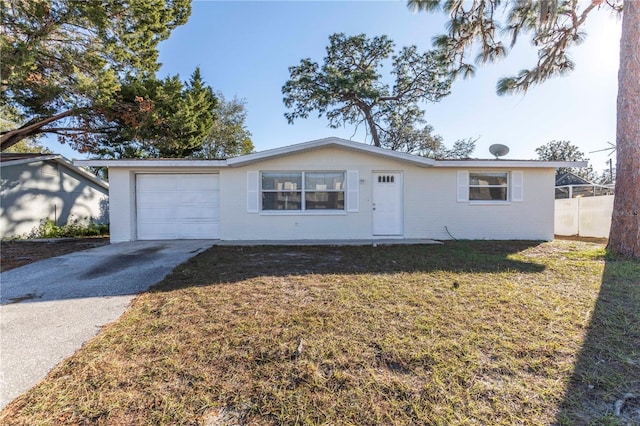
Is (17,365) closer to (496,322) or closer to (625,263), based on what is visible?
(496,322)

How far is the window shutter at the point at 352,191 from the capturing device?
8.38 meters

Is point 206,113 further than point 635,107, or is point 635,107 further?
point 206,113

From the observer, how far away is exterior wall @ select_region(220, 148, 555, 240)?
8.38m

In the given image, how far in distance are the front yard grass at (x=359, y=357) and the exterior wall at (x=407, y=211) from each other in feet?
14.6

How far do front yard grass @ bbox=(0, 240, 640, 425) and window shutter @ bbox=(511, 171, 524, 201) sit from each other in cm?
511

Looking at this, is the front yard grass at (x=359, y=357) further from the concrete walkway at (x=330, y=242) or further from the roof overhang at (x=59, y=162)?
the roof overhang at (x=59, y=162)

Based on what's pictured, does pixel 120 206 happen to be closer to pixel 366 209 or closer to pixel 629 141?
pixel 366 209

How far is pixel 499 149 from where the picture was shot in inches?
348

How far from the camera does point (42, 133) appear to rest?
12.2 meters

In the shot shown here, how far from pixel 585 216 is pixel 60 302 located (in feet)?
50.1

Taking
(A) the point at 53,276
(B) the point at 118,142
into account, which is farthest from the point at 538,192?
(B) the point at 118,142

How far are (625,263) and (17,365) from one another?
8.64m

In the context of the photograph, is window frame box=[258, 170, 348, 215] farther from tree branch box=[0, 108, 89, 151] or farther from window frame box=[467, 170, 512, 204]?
tree branch box=[0, 108, 89, 151]

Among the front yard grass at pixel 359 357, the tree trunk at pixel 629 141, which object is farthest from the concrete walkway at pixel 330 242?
the tree trunk at pixel 629 141
